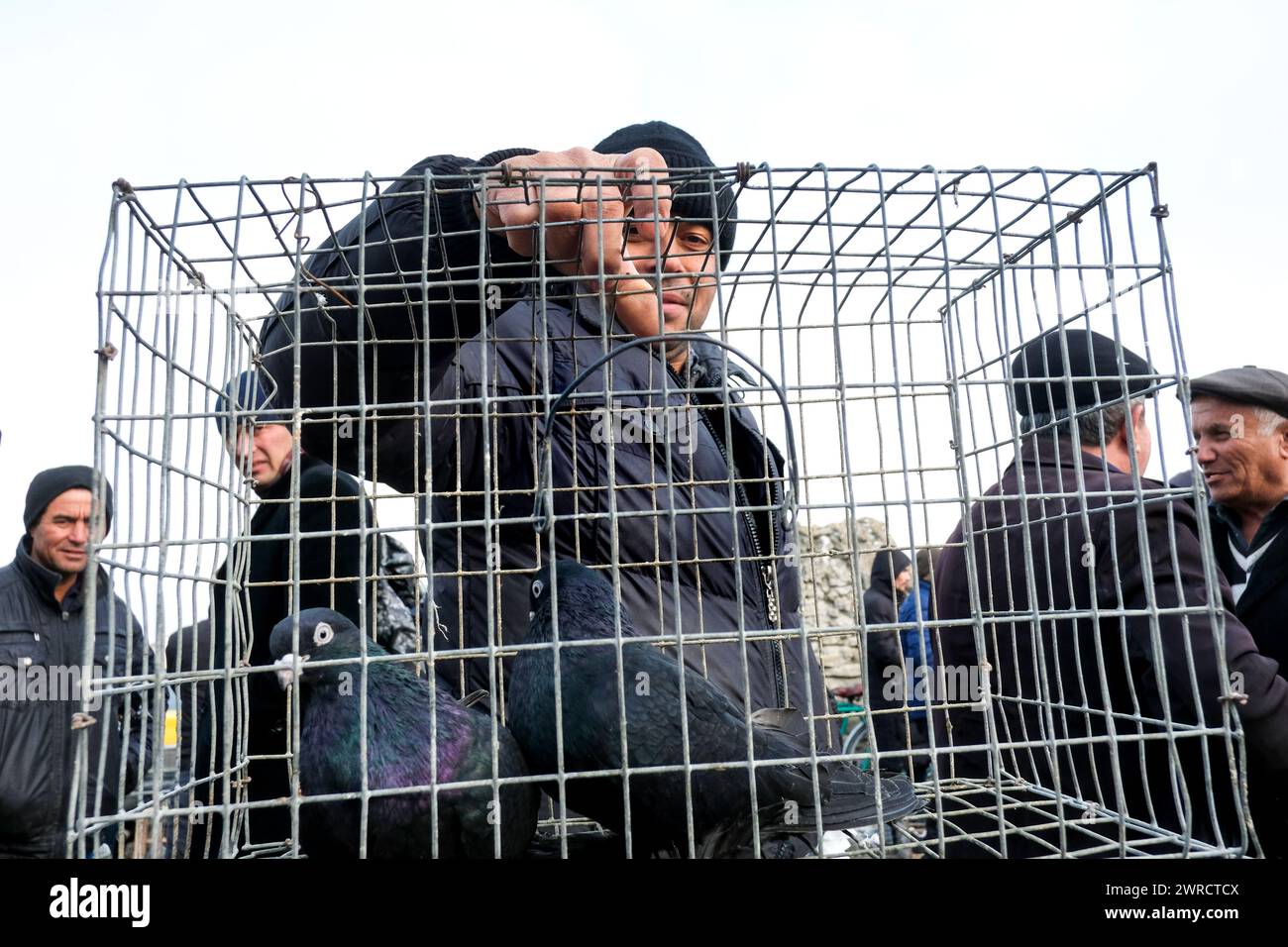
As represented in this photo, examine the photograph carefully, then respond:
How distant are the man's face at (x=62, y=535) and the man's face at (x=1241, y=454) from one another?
3557 mm

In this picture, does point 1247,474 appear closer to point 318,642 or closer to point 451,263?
point 451,263

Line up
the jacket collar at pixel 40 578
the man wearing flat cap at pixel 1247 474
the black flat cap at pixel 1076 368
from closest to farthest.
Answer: the black flat cap at pixel 1076 368, the man wearing flat cap at pixel 1247 474, the jacket collar at pixel 40 578

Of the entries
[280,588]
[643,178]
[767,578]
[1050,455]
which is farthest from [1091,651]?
[280,588]

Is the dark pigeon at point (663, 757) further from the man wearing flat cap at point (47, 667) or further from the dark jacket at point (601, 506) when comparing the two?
the man wearing flat cap at point (47, 667)

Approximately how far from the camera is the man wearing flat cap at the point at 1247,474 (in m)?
2.36

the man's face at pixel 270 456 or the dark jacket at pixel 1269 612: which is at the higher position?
the man's face at pixel 270 456

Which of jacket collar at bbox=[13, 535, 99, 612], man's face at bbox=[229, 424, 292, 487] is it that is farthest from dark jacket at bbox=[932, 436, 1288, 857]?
jacket collar at bbox=[13, 535, 99, 612]

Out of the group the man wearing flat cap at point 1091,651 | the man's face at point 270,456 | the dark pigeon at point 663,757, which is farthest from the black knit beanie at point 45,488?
the man wearing flat cap at point 1091,651

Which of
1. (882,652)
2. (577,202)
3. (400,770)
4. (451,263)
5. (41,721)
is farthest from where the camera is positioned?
(882,652)

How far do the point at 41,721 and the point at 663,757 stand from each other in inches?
91.3

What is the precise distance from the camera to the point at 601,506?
197 cm

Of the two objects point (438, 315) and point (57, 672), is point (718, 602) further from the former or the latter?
point (57, 672)
